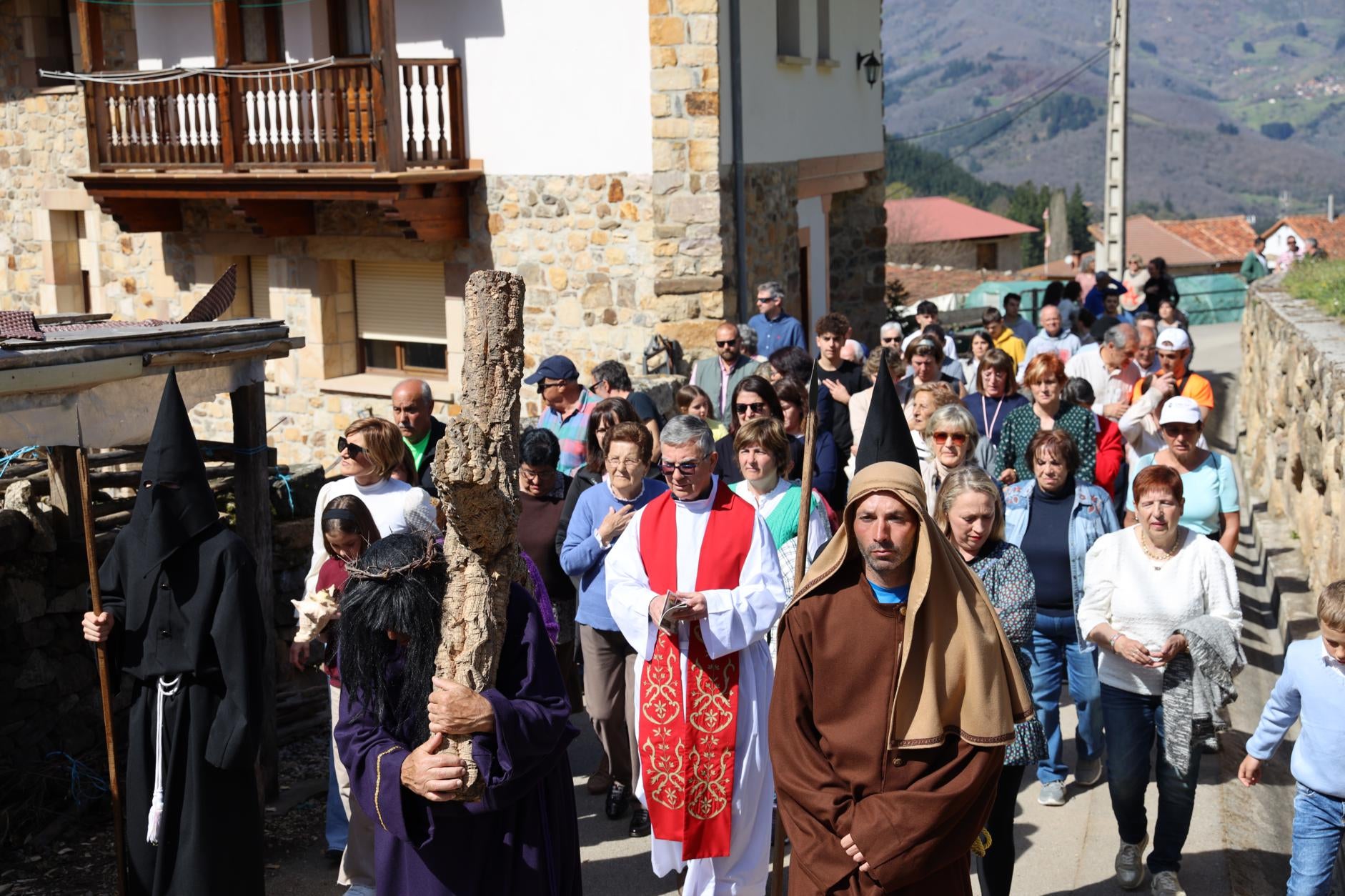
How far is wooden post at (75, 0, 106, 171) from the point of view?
14.0 meters

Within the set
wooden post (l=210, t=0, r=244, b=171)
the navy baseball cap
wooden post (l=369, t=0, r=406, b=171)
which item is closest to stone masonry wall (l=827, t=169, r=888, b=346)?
wooden post (l=369, t=0, r=406, b=171)

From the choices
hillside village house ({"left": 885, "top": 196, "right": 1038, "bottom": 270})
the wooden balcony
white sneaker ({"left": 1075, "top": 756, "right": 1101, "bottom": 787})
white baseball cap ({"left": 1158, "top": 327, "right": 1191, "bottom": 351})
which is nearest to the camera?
white sneaker ({"left": 1075, "top": 756, "right": 1101, "bottom": 787})

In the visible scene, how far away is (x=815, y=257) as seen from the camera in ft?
51.8

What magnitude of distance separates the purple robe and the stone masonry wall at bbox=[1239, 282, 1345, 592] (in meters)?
5.03

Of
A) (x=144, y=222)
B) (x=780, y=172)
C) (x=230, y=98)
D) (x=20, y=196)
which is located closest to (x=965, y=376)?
(x=780, y=172)

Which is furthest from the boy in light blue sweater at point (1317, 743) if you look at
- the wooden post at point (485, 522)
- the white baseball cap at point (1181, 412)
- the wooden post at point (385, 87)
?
the wooden post at point (385, 87)

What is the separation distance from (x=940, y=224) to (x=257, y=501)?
4397cm

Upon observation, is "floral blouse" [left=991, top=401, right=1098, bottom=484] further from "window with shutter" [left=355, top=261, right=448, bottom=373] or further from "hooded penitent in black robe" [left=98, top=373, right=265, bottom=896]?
"window with shutter" [left=355, top=261, right=448, bottom=373]

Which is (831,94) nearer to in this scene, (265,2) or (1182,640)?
(265,2)

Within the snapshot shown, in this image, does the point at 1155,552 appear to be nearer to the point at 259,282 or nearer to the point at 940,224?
the point at 259,282

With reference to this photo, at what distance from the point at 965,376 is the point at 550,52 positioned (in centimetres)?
473

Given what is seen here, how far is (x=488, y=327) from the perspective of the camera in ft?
11.6

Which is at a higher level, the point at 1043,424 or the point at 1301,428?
the point at 1043,424

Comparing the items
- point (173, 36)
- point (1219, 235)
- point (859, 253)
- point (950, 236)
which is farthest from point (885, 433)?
point (1219, 235)
